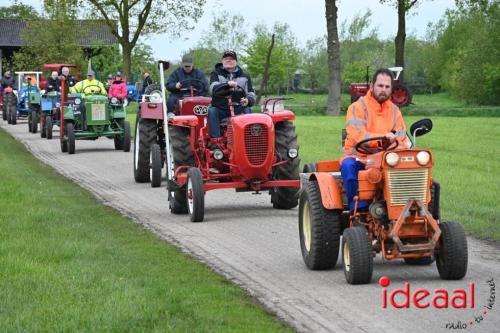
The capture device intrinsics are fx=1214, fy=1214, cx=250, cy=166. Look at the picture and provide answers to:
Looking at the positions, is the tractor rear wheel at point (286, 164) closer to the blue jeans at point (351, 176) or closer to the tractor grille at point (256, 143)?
the tractor grille at point (256, 143)

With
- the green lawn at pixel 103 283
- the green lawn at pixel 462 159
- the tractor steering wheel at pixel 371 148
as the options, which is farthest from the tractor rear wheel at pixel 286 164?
the tractor steering wheel at pixel 371 148

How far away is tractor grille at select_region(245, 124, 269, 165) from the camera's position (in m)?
14.8

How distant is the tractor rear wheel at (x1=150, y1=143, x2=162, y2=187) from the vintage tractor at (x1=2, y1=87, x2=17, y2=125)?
1002 inches

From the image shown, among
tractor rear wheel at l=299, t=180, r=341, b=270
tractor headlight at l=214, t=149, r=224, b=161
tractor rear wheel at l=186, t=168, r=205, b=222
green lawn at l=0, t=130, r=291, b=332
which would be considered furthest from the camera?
tractor headlight at l=214, t=149, r=224, b=161

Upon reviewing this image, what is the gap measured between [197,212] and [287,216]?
1.23 m

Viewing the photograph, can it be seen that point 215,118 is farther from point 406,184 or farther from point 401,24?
point 401,24

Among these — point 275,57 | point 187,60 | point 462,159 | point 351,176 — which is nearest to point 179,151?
point 187,60

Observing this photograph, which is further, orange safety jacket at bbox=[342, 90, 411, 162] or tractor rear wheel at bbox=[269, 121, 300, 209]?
tractor rear wheel at bbox=[269, 121, 300, 209]

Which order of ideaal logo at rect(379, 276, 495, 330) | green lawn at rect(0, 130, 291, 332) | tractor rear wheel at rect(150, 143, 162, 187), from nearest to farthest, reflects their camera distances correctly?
green lawn at rect(0, 130, 291, 332) < ideaal logo at rect(379, 276, 495, 330) < tractor rear wheel at rect(150, 143, 162, 187)

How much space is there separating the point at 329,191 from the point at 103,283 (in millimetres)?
2193

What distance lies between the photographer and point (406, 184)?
9914 millimetres

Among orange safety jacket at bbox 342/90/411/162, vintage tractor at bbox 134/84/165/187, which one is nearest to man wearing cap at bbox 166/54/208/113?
vintage tractor at bbox 134/84/165/187

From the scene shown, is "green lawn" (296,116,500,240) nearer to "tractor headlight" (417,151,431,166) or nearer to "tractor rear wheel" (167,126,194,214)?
"tractor rear wheel" (167,126,194,214)

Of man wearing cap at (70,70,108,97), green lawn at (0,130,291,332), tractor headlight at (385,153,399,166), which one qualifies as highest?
man wearing cap at (70,70,108,97)
